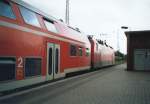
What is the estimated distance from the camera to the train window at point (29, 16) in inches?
479

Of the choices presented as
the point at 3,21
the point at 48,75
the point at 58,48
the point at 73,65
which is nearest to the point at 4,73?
the point at 3,21

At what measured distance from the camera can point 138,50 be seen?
34.1 metres

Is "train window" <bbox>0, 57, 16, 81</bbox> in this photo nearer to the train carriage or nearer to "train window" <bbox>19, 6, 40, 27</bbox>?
the train carriage

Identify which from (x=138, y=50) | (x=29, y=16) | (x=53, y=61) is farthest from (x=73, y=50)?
(x=138, y=50)

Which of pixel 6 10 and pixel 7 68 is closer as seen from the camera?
pixel 7 68

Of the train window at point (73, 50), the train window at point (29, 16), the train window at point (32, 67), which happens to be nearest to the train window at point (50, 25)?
the train window at point (29, 16)

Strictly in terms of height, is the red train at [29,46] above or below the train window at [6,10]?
below

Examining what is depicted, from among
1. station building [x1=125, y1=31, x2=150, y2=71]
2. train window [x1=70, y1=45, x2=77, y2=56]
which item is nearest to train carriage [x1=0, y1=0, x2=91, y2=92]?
train window [x1=70, y1=45, x2=77, y2=56]

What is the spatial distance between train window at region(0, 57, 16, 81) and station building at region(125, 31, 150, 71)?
2445 cm

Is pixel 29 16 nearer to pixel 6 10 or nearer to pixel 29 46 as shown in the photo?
pixel 29 46

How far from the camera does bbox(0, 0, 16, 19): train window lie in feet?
Result: 34.2

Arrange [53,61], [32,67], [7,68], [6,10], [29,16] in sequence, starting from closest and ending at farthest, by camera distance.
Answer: [7,68]
[6,10]
[32,67]
[29,16]
[53,61]

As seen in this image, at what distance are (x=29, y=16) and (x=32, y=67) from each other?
7.11 ft

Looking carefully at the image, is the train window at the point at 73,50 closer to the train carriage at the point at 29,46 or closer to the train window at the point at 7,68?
the train carriage at the point at 29,46
